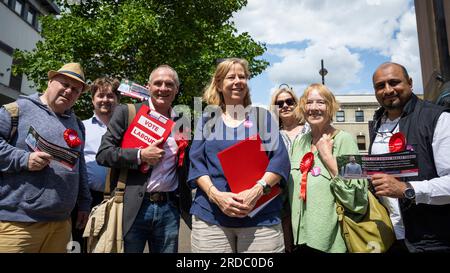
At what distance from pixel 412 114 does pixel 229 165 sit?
1349mm

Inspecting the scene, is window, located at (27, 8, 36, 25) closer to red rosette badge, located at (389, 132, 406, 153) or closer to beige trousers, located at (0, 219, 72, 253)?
beige trousers, located at (0, 219, 72, 253)

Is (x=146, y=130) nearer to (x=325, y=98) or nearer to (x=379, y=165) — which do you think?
(x=325, y=98)

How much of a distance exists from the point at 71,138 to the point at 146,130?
65 cm

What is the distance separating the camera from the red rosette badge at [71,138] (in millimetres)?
2775

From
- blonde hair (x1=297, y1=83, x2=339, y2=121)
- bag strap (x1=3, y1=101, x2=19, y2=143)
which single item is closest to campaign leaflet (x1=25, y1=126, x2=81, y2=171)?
bag strap (x1=3, y1=101, x2=19, y2=143)

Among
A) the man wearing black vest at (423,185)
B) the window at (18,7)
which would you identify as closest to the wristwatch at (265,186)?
the man wearing black vest at (423,185)

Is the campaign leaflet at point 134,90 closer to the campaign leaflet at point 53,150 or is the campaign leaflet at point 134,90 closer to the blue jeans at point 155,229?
the campaign leaflet at point 53,150

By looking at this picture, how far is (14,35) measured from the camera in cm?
2097

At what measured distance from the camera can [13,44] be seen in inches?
815

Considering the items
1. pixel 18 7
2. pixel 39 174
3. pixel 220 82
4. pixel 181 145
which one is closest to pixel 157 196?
pixel 181 145

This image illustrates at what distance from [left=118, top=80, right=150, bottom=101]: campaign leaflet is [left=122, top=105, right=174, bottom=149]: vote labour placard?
55 centimetres

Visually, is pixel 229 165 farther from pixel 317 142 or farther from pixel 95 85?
pixel 95 85

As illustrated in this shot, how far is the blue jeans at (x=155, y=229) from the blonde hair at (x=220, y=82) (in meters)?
0.94
